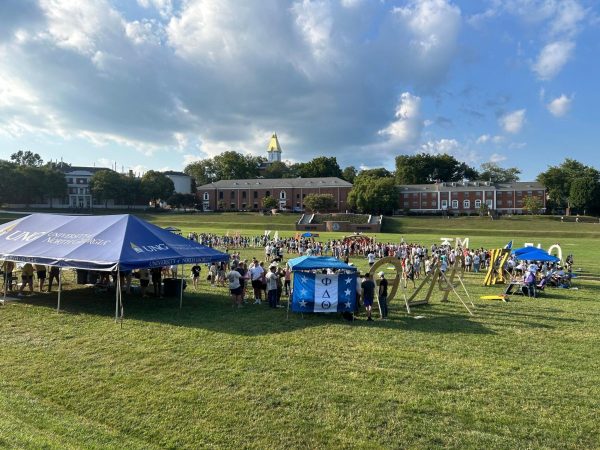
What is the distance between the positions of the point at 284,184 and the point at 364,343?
320ft

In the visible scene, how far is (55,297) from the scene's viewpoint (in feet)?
54.1

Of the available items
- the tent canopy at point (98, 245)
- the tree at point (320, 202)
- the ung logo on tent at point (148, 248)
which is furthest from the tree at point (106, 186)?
the ung logo on tent at point (148, 248)

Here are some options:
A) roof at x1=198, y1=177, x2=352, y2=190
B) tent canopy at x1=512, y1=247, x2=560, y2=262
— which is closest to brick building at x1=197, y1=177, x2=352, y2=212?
roof at x1=198, y1=177, x2=352, y2=190

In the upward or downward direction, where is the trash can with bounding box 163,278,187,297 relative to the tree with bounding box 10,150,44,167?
downward

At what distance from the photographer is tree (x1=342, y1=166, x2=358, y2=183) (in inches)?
4978

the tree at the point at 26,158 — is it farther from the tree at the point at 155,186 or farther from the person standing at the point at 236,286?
the person standing at the point at 236,286

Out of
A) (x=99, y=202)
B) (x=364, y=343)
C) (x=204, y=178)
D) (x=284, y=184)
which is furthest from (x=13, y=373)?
(x=204, y=178)

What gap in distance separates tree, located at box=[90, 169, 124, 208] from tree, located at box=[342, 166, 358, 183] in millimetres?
58907

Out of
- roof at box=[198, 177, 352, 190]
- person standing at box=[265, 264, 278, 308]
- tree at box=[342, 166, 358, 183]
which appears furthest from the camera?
tree at box=[342, 166, 358, 183]

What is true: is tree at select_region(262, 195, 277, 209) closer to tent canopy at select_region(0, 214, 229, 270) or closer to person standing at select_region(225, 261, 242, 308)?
tent canopy at select_region(0, 214, 229, 270)

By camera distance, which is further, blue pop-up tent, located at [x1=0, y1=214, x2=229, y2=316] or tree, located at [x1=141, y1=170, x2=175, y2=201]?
tree, located at [x1=141, y1=170, x2=175, y2=201]

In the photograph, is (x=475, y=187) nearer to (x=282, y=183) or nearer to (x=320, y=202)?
(x=320, y=202)

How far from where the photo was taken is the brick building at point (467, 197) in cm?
9781

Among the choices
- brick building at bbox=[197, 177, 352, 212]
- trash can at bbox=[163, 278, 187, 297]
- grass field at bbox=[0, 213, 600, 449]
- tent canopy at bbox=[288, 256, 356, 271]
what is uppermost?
brick building at bbox=[197, 177, 352, 212]
